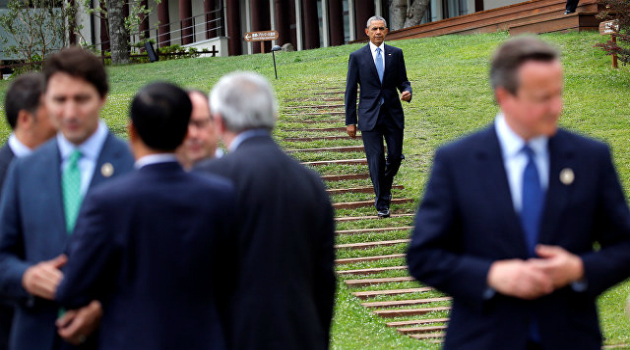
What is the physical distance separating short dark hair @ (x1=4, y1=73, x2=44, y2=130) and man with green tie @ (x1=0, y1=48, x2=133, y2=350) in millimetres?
375

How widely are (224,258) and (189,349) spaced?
0.35 m

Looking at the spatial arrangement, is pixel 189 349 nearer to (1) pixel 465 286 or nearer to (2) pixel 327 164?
(1) pixel 465 286

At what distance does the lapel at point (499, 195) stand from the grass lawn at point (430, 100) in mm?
4017

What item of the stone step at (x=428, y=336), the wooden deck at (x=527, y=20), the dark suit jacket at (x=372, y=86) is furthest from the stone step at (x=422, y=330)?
the wooden deck at (x=527, y=20)

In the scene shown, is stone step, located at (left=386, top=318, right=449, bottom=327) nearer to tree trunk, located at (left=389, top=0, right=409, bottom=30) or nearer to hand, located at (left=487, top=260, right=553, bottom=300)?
hand, located at (left=487, top=260, right=553, bottom=300)

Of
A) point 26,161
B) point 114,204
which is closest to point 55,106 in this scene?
point 26,161

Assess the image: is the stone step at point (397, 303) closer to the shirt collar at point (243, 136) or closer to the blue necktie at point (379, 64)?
the blue necktie at point (379, 64)

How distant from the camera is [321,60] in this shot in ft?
76.9

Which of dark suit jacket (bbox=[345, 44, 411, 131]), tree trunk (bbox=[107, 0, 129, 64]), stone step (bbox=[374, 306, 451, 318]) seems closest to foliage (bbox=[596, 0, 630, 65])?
dark suit jacket (bbox=[345, 44, 411, 131])

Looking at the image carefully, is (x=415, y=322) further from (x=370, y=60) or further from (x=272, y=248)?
(x=272, y=248)

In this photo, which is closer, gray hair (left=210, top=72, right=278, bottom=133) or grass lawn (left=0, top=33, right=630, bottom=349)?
gray hair (left=210, top=72, right=278, bottom=133)

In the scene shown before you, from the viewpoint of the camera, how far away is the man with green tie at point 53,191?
3500 mm

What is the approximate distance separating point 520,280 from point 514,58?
0.70 m

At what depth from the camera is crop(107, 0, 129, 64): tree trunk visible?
28578 mm
